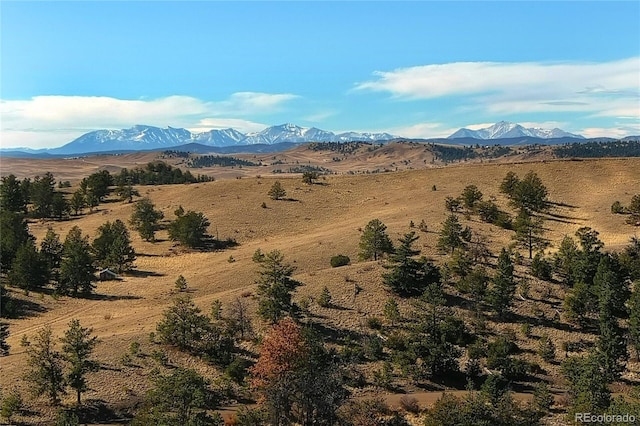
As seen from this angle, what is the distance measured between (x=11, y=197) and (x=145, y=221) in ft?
130

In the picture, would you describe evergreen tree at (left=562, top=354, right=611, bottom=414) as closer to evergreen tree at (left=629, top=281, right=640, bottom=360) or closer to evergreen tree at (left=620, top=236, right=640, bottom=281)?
evergreen tree at (left=629, top=281, right=640, bottom=360)

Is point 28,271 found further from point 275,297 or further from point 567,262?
point 567,262

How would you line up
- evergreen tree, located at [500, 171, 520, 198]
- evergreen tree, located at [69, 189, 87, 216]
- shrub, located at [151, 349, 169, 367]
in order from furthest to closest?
evergreen tree, located at [69, 189, 87, 216] < evergreen tree, located at [500, 171, 520, 198] < shrub, located at [151, 349, 169, 367]

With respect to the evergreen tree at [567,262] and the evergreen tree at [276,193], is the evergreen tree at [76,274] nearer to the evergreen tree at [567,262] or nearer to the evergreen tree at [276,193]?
the evergreen tree at [276,193]

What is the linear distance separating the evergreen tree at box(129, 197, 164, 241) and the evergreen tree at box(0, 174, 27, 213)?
31.8 meters

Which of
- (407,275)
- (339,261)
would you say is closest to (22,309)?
(339,261)

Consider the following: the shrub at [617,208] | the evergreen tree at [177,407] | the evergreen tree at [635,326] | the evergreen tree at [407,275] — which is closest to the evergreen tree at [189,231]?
the evergreen tree at [407,275]

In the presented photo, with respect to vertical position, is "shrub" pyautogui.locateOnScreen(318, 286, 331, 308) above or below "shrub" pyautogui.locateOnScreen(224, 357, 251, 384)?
above

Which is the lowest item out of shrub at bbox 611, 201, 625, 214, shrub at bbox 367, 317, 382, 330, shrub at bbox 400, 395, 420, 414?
shrub at bbox 400, 395, 420, 414

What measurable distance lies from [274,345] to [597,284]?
37.0 m

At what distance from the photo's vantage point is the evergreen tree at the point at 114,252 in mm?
71938

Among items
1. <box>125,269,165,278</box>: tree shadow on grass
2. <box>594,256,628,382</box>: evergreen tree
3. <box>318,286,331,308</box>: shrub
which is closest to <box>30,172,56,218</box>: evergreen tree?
<box>125,269,165,278</box>: tree shadow on grass

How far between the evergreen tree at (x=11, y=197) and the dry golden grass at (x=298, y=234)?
24.8 feet

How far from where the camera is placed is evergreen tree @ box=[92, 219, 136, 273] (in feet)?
236
